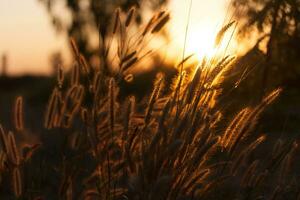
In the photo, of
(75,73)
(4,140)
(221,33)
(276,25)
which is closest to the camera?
(221,33)

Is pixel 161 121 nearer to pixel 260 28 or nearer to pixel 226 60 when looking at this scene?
pixel 226 60

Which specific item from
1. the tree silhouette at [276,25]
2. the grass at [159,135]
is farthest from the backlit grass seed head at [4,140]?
the tree silhouette at [276,25]

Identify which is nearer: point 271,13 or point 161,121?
Result: point 161,121

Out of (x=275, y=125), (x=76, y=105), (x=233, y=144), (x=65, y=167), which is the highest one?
(x=76, y=105)

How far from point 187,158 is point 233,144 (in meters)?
0.19

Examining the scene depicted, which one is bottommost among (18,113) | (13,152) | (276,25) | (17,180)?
(276,25)

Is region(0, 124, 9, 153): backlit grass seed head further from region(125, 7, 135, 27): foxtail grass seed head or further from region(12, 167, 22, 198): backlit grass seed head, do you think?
region(125, 7, 135, 27): foxtail grass seed head

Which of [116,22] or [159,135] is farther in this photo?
[116,22]

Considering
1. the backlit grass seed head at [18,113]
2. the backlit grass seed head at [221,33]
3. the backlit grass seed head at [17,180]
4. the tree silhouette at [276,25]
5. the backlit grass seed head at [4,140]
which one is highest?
the backlit grass seed head at [18,113]

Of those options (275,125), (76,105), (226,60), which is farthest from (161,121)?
(275,125)

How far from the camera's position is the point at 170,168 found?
244cm

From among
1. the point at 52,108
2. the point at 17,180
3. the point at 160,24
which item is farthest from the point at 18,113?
the point at 160,24

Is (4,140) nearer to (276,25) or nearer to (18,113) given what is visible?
(18,113)

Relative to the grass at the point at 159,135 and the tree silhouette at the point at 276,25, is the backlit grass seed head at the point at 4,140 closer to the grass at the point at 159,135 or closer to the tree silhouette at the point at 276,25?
the grass at the point at 159,135
